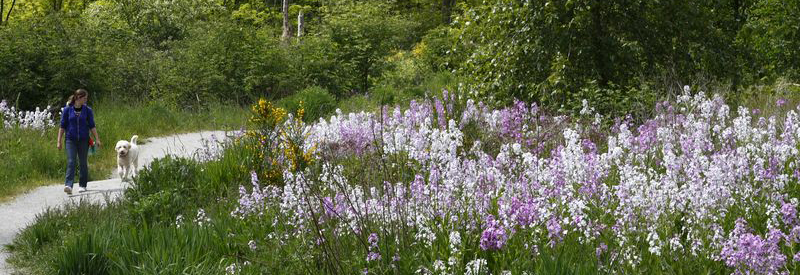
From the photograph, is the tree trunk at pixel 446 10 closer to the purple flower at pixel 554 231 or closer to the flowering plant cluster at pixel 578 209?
the flowering plant cluster at pixel 578 209

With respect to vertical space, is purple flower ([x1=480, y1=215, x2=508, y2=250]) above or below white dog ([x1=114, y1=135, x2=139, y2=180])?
above

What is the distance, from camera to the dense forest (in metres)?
11.1

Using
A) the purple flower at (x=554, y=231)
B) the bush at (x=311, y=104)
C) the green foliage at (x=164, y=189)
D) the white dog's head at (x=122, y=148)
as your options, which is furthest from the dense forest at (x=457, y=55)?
the white dog's head at (x=122, y=148)

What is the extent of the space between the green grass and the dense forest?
2.07 ft

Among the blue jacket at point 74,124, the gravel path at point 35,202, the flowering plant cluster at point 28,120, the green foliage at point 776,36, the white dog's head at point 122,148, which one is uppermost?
the green foliage at point 776,36

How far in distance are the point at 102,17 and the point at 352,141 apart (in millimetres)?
18370

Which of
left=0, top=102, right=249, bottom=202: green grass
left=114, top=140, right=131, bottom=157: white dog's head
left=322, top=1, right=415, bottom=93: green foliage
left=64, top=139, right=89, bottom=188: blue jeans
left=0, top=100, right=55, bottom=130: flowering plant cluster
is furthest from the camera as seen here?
left=322, top=1, right=415, bottom=93: green foliage

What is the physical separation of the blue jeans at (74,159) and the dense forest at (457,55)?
13.5 ft

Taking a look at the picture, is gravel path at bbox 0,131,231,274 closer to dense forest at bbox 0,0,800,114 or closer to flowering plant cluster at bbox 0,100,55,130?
flowering plant cluster at bbox 0,100,55,130

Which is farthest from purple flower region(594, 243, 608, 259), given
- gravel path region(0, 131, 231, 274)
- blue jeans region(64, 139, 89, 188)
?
blue jeans region(64, 139, 89, 188)

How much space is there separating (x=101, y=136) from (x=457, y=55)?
6.20m

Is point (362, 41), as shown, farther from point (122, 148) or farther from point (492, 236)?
point (492, 236)

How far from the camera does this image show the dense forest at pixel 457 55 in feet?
36.5

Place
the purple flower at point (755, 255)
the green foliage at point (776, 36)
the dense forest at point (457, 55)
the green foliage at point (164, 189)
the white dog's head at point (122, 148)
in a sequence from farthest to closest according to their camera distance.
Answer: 1. the green foliage at point (776, 36)
2. the dense forest at point (457, 55)
3. the white dog's head at point (122, 148)
4. the green foliage at point (164, 189)
5. the purple flower at point (755, 255)
